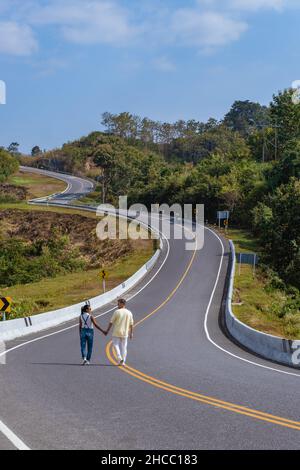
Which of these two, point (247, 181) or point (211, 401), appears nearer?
point (211, 401)

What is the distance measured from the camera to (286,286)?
146ft

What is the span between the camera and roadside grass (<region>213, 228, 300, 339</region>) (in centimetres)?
2827

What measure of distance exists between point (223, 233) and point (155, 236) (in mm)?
9006

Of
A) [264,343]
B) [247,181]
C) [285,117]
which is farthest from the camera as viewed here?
[285,117]

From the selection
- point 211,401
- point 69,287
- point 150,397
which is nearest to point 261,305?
point 69,287

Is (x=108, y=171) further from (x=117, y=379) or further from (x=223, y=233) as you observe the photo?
(x=117, y=379)

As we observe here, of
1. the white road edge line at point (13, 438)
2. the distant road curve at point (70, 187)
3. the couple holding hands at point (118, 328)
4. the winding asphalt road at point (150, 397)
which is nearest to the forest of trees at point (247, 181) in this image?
the distant road curve at point (70, 187)

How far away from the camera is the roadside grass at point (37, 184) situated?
126863mm

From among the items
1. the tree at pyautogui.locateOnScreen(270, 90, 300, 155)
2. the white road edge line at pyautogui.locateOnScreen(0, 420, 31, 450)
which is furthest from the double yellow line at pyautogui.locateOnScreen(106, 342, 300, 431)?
the tree at pyautogui.locateOnScreen(270, 90, 300, 155)

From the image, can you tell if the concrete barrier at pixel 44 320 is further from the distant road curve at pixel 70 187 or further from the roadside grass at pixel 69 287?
the distant road curve at pixel 70 187

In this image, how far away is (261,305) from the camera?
116 ft

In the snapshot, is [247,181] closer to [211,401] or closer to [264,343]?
[264,343]

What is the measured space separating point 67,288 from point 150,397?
37.9 metres

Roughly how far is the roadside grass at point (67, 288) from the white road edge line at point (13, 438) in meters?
27.2
